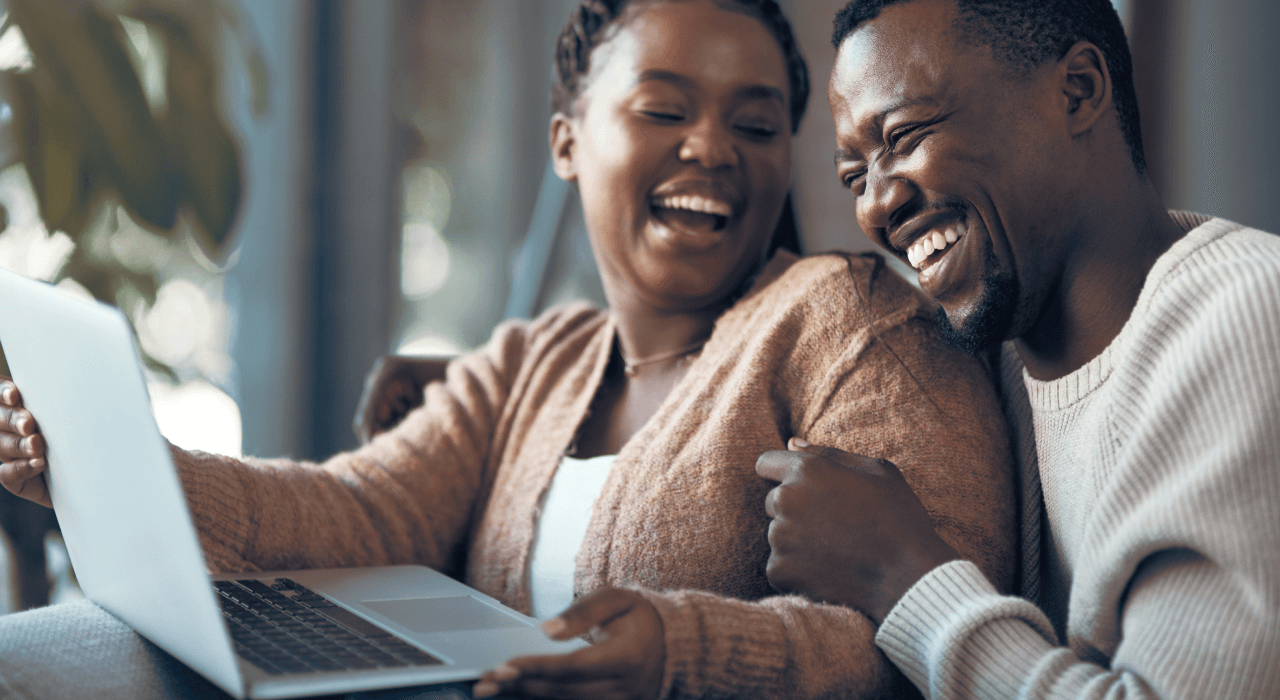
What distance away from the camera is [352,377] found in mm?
2561

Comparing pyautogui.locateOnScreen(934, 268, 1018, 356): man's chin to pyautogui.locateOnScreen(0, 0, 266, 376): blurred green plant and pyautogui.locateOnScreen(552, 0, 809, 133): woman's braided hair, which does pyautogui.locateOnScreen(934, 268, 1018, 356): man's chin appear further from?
pyautogui.locateOnScreen(0, 0, 266, 376): blurred green plant

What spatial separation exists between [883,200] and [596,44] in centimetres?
50

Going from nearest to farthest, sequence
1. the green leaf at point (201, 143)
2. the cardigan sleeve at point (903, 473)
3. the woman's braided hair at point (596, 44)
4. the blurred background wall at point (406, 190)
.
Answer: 1. the cardigan sleeve at point (903, 473)
2. the woman's braided hair at point (596, 44)
3. the green leaf at point (201, 143)
4. the blurred background wall at point (406, 190)

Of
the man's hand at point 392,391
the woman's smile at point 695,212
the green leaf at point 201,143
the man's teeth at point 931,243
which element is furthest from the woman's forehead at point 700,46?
the green leaf at point 201,143

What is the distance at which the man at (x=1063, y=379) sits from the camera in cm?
63

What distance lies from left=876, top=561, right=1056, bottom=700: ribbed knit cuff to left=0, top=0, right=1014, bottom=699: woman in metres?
0.05

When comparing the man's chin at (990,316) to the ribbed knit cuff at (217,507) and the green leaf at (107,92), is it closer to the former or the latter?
the ribbed knit cuff at (217,507)

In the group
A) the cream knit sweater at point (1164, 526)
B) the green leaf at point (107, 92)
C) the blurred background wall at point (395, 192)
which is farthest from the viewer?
the blurred background wall at point (395, 192)

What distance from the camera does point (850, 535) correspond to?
786 millimetres

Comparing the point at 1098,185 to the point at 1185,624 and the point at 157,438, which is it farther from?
the point at 157,438

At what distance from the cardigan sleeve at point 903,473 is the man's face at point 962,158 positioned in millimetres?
73

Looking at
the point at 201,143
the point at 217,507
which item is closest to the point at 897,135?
the point at 217,507

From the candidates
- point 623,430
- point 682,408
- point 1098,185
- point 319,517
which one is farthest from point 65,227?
point 1098,185

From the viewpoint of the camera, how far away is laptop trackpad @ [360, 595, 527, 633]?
0.81 m
